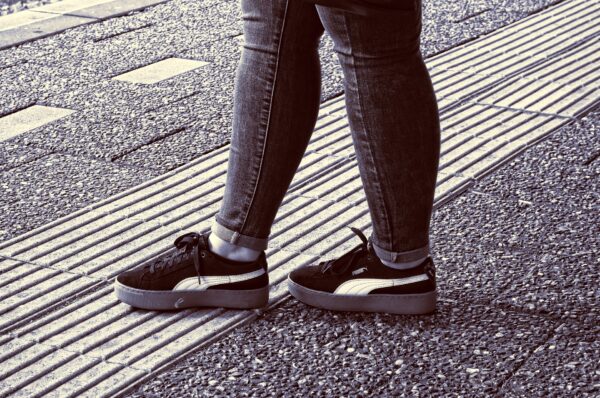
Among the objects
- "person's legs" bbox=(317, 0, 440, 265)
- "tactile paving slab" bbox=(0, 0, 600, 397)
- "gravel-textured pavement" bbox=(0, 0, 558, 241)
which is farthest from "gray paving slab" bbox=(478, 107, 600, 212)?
"gravel-textured pavement" bbox=(0, 0, 558, 241)

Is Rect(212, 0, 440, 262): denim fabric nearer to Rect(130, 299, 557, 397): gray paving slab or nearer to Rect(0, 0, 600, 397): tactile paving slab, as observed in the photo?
Rect(130, 299, 557, 397): gray paving slab

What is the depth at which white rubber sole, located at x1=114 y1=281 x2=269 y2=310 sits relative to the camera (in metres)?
2.55

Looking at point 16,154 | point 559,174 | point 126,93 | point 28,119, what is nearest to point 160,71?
point 126,93

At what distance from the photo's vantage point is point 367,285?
251 cm

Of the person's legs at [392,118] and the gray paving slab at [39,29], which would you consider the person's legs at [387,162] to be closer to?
the person's legs at [392,118]

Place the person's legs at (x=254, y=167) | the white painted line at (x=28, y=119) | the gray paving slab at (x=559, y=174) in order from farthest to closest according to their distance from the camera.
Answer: the white painted line at (x=28, y=119) < the gray paving slab at (x=559, y=174) < the person's legs at (x=254, y=167)

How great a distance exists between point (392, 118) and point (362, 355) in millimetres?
499

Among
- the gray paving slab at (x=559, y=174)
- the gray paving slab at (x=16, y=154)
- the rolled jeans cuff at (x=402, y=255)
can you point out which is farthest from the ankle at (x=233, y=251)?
the gray paving slab at (x=16, y=154)

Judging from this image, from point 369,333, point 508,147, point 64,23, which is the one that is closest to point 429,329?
point 369,333

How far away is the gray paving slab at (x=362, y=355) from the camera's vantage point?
224cm

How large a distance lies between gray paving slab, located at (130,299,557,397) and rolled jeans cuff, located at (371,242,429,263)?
0.45 feet

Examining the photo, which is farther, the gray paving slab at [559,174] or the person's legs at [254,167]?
the gray paving slab at [559,174]

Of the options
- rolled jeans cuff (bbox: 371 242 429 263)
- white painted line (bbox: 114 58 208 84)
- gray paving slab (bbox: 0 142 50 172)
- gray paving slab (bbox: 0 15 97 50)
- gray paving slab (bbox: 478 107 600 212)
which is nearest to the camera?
rolled jeans cuff (bbox: 371 242 429 263)

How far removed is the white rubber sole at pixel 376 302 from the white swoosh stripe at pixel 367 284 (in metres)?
0.01
